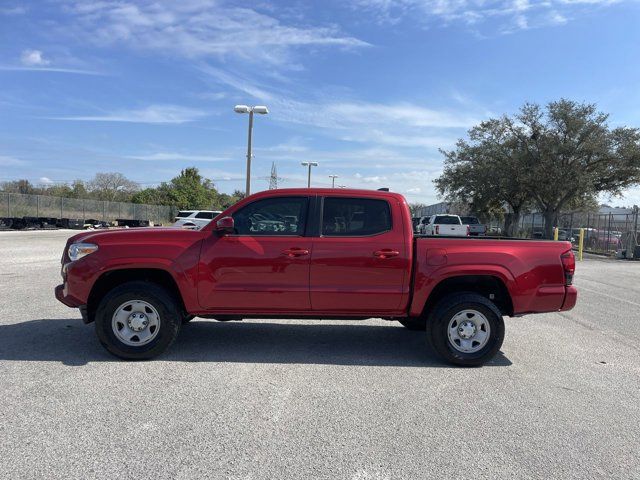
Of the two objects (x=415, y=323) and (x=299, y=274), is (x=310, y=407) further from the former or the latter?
(x=415, y=323)

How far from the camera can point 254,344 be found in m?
6.10

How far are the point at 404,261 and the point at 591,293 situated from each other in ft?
25.8

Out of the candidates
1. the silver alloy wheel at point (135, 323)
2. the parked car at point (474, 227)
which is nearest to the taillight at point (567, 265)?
the silver alloy wheel at point (135, 323)

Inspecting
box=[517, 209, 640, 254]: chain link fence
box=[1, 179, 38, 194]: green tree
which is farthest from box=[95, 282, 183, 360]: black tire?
box=[1, 179, 38, 194]: green tree

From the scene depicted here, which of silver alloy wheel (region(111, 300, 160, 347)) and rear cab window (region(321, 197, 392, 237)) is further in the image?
rear cab window (region(321, 197, 392, 237))

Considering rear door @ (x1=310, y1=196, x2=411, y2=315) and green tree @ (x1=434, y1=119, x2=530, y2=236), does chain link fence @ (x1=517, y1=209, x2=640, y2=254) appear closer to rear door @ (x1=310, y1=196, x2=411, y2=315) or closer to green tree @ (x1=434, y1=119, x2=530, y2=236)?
green tree @ (x1=434, y1=119, x2=530, y2=236)

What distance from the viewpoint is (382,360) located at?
18.4ft

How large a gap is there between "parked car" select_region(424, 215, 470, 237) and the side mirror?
23698 millimetres

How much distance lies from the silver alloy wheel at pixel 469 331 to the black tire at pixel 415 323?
1.84ft

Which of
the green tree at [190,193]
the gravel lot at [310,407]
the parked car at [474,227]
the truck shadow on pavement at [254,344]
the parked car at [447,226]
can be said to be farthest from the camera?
the green tree at [190,193]

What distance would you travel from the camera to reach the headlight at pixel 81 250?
536cm

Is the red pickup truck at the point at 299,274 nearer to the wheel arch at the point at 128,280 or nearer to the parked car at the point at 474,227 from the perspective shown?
the wheel arch at the point at 128,280

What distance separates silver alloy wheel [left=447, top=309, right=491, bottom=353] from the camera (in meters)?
5.45

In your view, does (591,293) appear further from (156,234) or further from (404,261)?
(156,234)
